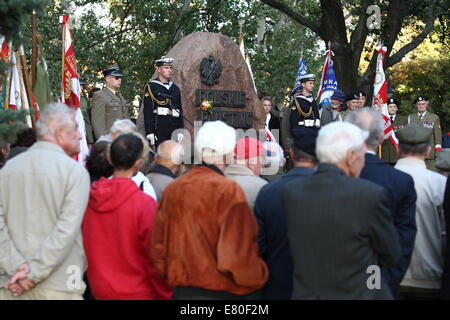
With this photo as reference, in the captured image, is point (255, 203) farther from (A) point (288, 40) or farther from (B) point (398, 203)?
(A) point (288, 40)

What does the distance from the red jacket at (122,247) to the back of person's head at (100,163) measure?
0.95 metres

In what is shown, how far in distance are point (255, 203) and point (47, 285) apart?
141 cm

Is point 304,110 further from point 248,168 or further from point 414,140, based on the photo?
point 248,168

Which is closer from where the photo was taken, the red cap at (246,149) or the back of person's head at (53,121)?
the back of person's head at (53,121)

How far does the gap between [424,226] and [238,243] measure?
1742 millimetres

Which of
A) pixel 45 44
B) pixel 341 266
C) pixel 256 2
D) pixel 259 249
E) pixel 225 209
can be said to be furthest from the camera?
pixel 256 2

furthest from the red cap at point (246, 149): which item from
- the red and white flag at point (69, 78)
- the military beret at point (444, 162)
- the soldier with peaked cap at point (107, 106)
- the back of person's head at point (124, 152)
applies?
the soldier with peaked cap at point (107, 106)

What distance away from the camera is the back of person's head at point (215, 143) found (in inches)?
186

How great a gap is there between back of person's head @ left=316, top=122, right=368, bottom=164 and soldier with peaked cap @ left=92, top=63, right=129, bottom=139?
7.59 metres

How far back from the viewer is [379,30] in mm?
18500

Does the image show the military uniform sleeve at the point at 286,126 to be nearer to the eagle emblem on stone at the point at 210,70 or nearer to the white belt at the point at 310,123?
the white belt at the point at 310,123

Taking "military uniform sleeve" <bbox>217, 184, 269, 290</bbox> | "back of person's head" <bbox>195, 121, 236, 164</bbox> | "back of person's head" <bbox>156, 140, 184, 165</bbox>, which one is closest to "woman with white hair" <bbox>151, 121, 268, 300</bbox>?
"military uniform sleeve" <bbox>217, 184, 269, 290</bbox>

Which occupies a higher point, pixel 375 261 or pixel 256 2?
pixel 256 2

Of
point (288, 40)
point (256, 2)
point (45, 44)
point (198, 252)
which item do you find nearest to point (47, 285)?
point (198, 252)
